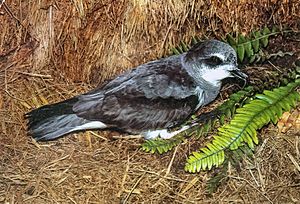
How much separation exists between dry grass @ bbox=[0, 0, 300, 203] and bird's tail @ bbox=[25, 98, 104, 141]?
0.15m

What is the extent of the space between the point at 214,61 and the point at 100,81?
0.97 m

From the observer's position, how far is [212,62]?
4.06 metres

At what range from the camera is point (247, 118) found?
12.2 ft

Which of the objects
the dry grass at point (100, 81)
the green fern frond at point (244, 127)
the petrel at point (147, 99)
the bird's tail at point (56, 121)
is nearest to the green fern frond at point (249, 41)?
the dry grass at point (100, 81)

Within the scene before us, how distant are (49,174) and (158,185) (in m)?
0.69

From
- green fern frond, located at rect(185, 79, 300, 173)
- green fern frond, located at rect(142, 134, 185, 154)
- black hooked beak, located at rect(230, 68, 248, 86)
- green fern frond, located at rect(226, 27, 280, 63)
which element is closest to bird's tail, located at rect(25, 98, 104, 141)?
green fern frond, located at rect(142, 134, 185, 154)

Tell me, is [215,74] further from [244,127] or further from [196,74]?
[244,127]

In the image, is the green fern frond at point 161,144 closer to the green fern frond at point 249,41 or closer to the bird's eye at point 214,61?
the bird's eye at point 214,61

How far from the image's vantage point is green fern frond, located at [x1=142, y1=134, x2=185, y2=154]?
406 centimetres

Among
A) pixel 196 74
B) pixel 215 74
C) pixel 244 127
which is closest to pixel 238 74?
pixel 215 74

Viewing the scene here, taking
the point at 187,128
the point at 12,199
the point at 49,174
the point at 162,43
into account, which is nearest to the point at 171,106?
the point at 187,128

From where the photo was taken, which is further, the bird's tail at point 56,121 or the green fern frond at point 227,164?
the bird's tail at point 56,121

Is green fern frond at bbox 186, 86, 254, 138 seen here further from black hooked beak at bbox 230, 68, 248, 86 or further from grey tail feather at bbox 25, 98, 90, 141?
grey tail feather at bbox 25, 98, 90, 141

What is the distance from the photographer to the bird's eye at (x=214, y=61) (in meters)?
4.02
